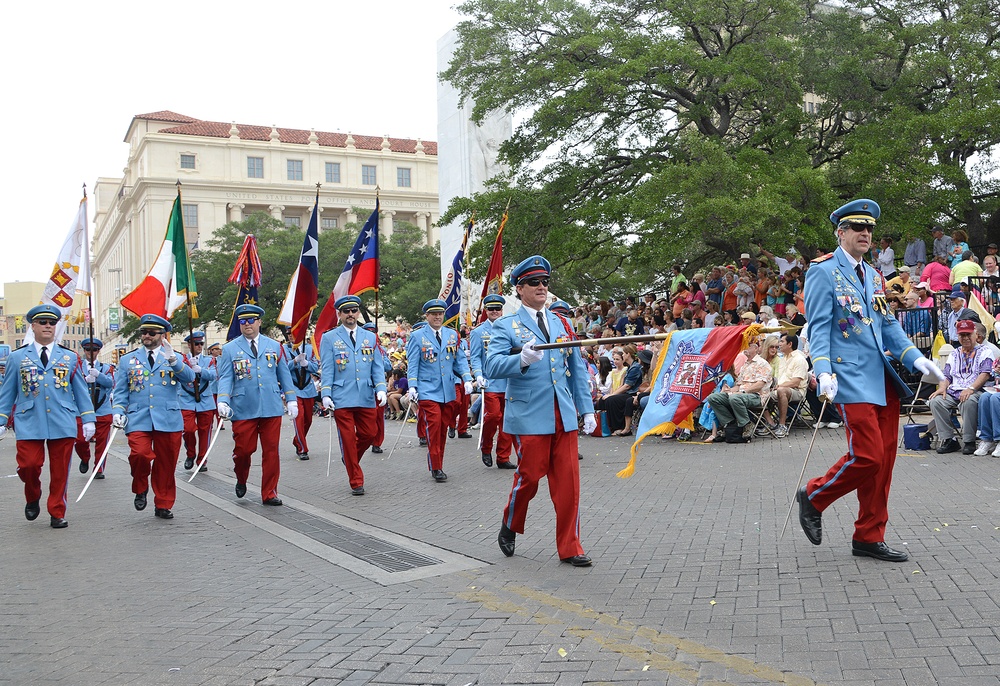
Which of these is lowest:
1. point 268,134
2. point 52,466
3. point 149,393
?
point 52,466

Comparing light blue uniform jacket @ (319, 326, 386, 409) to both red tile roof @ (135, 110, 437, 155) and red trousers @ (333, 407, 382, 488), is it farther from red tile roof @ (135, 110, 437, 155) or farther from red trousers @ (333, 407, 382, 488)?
red tile roof @ (135, 110, 437, 155)

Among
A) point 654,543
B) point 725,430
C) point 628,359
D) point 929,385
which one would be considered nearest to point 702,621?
point 654,543

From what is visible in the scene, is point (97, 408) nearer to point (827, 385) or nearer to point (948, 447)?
point (827, 385)

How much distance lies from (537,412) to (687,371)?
1286 millimetres

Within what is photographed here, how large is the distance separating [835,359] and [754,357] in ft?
27.7

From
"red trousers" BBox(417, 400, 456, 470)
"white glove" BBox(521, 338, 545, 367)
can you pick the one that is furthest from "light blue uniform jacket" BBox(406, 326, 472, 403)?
"white glove" BBox(521, 338, 545, 367)

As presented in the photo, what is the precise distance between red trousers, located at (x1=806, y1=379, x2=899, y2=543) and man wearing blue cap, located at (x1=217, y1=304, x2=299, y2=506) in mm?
5562

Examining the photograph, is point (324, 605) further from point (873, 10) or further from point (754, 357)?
point (873, 10)

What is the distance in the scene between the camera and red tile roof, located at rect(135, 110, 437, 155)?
9050 cm

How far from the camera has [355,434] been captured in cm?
1059

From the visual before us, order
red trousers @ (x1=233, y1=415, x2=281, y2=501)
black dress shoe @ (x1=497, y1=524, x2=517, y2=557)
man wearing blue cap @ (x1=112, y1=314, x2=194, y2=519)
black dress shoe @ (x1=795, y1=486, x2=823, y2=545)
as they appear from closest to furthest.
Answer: black dress shoe @ (x1=795, y1=486, x2=823, y2=545) → black dress shoe @ (x1=497, y1=524, x2=517, y2=557) → man wearing blue cap @ (x1=112, y1=314, x2=194, y2=519) → red trousers @ (x1=233, y1=415, x2=281, y2=501)

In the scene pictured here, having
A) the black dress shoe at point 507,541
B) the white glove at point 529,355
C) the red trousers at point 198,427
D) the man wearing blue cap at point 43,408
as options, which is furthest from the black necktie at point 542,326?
the red trousers at point 198,427

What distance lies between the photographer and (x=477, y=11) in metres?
22.3

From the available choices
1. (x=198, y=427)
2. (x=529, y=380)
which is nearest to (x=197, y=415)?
(x=198, y=427)
